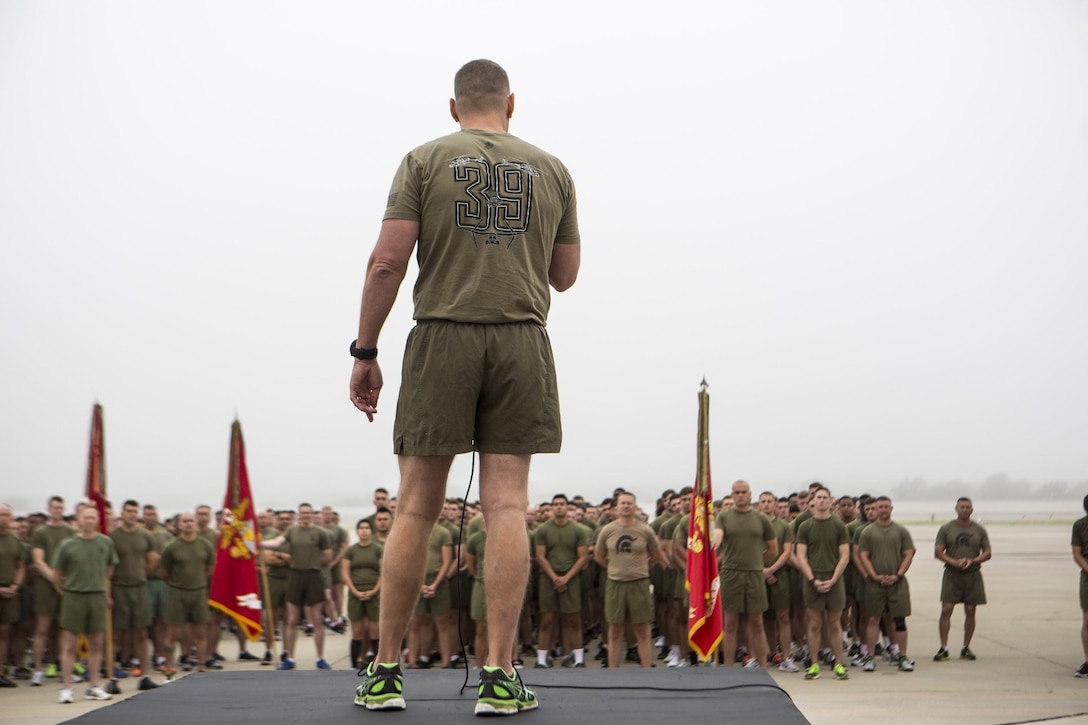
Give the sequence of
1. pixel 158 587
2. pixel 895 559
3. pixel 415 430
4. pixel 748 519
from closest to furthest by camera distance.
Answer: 1. pixel 415 430
2. pixel 748 519
3. pixel 895 559
4. pixel 158 587

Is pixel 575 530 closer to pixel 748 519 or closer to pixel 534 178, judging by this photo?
pixel 748 519

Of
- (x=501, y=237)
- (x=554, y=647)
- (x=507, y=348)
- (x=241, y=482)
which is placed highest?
(x=501, y=237)

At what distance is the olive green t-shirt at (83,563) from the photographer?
11266 millimetres

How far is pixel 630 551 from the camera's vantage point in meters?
12.1

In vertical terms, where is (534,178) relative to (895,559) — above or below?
above

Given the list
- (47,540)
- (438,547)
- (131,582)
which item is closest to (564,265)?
(438,547)

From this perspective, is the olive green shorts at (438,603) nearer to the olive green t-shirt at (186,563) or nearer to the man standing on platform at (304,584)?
the man standing on platform at (304,584)

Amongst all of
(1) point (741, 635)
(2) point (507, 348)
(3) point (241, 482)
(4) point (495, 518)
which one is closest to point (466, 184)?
(2) point (507, 348)

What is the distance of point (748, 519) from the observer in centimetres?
1178

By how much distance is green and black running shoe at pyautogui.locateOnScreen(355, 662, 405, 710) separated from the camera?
3184 millimetres

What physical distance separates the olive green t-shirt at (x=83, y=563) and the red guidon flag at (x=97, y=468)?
0.32 metres

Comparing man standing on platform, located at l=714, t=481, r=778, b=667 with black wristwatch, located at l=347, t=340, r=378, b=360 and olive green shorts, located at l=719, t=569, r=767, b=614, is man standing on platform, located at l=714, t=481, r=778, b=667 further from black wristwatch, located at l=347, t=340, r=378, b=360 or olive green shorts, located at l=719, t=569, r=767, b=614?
black wristwatch, located at l=347, t=340, r=378, b=360

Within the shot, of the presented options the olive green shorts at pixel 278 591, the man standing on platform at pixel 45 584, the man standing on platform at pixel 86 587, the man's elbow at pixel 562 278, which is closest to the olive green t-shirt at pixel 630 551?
the olive green shorts at pixel 278 591

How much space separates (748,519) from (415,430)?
8988 millimetres
